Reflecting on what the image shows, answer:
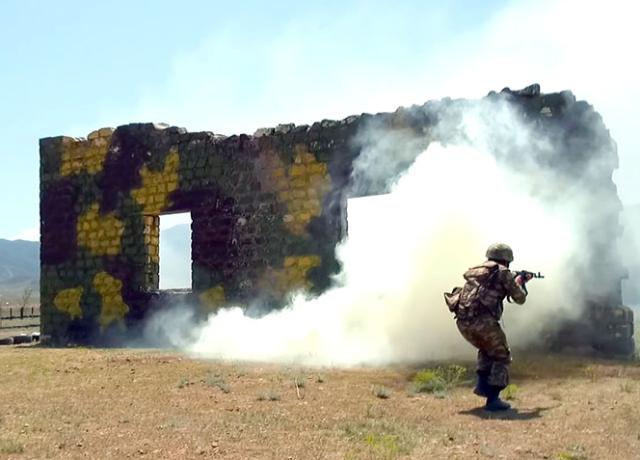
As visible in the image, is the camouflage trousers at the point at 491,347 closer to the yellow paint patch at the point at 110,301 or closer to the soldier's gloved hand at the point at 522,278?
the soldier's gloved hand at the point at 522,278

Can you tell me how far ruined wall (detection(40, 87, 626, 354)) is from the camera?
11539mm

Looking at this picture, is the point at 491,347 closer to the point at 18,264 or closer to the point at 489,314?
the point at 489,314

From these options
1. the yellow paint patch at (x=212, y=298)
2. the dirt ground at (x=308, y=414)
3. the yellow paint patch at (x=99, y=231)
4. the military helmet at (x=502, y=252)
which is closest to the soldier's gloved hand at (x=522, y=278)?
the military helmet at (x=502, y=252)

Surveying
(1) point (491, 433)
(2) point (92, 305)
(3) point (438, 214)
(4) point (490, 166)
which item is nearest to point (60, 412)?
(1) point (491, 433)

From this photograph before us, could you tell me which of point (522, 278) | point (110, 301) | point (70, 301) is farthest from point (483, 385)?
point (70, 301)

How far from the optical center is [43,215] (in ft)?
52.2

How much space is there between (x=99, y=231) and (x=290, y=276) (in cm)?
464

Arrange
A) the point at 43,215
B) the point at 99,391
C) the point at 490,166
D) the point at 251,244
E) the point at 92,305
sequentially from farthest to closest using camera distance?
the point at 43,215
the point at 92,305
the point at 251,244
the point at 490,166
the point at 99,391

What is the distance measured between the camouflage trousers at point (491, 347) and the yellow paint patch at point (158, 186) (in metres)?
8.82

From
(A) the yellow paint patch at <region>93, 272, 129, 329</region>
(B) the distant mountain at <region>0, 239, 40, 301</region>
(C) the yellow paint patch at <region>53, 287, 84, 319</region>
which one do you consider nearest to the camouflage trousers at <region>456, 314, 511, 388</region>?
(A) the yellow paint patch at <region>93, 272, 129, 329</region>

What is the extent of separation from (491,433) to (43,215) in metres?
12.7

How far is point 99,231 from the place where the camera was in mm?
15008

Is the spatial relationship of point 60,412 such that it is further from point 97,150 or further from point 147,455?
point 97,150

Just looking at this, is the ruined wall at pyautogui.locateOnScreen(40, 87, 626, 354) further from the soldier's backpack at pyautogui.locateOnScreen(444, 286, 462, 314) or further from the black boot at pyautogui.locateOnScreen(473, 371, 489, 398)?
the black boot at pyautogui.locateOnScreen(473, 371, 489, 398)
